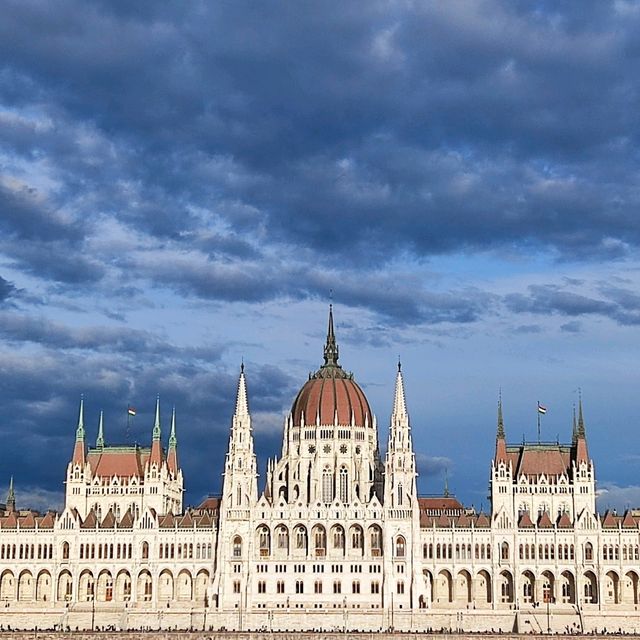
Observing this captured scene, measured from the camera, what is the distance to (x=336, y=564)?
188 m

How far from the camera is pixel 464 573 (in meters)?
189

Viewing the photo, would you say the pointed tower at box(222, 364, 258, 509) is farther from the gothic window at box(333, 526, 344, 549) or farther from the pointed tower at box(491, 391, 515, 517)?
the pointed tower at box(491, 391, 515, 517)

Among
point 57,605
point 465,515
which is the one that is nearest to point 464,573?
point 465,515

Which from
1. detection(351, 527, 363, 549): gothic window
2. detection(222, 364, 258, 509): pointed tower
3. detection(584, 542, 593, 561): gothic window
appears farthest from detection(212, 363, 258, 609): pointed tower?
detection(584, 542, 593, 561): gothic window

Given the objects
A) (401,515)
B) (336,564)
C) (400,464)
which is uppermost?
(400,464)

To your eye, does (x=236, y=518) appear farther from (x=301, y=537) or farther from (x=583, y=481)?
(x=583, y=481)

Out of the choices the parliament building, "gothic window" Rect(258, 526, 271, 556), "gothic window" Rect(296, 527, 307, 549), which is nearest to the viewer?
the parliament building

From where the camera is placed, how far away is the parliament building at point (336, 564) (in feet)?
605

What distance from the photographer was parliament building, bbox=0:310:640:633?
184500 mm

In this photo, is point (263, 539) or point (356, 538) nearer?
point (356, 538)

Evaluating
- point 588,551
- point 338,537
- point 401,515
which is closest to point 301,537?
point 338,537

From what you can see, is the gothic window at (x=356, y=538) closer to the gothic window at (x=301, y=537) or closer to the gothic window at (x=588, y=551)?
the gothic window at (x=301, y=537)

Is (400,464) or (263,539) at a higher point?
(400,464)

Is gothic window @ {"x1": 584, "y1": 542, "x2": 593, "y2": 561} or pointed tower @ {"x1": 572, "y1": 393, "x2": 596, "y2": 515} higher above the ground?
pointed tower @ {"x1": 572, "y1": 393, "x2": 596, "y2": 515}
